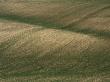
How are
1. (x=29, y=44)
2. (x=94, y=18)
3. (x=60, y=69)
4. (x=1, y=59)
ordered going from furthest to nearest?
(x=94, y=18), (x=29, y=44), (x=1, y=59), (x=60, y=69)

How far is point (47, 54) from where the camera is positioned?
13.3 meters

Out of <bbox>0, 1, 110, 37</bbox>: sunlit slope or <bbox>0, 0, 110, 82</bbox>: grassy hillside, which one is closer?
<bbox>0, 0, 110, 82</bbox>: grassy hillside

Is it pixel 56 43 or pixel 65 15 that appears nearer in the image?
pixel 56 43

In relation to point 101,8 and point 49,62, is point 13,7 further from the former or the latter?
point 49,62

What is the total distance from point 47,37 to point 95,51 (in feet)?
10.1

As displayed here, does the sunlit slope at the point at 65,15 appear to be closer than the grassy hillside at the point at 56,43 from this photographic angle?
No

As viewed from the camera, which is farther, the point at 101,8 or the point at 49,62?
the point at 101,8

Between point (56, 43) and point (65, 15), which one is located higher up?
point (65, 15)

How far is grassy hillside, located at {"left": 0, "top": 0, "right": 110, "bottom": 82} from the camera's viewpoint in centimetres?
1147

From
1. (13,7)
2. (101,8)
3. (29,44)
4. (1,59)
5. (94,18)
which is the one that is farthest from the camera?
(13,7)

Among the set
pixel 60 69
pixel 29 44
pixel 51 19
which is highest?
pixel 51 19

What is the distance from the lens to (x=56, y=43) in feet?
47.1

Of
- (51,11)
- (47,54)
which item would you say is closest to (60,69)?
(47,54)

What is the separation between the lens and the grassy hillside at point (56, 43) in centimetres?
1147
